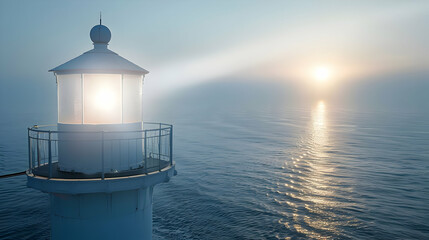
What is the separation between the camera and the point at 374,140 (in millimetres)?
58875

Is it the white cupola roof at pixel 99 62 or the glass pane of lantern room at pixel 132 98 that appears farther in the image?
the glass pane of lantern room at pixel 132 98

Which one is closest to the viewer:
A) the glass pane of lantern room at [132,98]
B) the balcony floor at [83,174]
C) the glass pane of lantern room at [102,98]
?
the balcony floor at [83,174]

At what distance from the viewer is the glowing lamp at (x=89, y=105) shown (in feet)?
20.9

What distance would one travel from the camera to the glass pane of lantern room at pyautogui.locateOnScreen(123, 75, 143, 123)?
6.70m

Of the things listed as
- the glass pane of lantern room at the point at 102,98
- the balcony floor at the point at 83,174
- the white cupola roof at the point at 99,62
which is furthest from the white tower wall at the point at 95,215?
the white cupola roof at the point at 99,62

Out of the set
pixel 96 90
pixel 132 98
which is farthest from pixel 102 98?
pixel 132 98

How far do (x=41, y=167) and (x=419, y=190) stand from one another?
1221 inches

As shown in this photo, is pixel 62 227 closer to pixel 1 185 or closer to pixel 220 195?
pixel 220 195

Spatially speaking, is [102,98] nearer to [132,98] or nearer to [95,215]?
[132,98]

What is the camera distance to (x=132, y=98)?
6867 mm

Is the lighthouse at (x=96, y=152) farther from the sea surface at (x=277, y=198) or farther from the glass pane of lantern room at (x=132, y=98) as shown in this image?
the sea surface at (x=277, y=198)

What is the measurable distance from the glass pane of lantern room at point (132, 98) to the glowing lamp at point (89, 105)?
0.02m

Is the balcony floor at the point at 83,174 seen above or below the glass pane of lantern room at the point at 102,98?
below

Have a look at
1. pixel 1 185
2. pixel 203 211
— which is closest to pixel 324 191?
pixel 203 211
